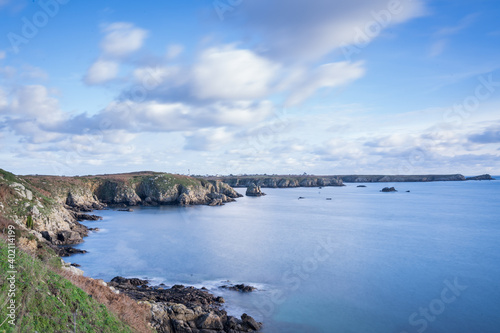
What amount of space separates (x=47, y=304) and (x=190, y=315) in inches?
312

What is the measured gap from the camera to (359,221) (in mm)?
58875

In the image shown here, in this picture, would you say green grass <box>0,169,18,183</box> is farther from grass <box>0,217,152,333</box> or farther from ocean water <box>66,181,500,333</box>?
grass <box>0,217,152,333</box>

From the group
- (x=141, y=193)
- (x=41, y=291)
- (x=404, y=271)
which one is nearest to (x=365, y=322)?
(x=404, y=271)

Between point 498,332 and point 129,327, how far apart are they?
742 inches

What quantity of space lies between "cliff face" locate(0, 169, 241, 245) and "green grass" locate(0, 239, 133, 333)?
19.9 metres

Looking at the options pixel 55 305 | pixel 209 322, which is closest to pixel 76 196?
pixel 209 322

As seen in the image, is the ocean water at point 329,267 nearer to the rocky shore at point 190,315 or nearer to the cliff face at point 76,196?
the rocky shore at point 190,315

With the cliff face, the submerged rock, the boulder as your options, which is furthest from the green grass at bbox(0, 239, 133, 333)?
the cliff face

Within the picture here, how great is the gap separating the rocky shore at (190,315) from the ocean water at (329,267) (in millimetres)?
1403

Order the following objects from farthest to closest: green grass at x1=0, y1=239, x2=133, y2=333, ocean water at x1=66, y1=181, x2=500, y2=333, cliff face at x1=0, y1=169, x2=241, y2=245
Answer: cliff face at x1=0, y1=169, x2=241, y2=245
ocean water at x1=66, y1=181, x2=500, y2=333
green grass at x1=0, y1=239, x2=133, y2=333

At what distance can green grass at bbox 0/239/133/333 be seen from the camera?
8.27 meters

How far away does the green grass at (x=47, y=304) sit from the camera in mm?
8273

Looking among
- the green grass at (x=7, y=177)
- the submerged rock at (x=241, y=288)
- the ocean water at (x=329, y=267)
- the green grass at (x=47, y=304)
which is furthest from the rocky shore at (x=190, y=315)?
the green grass at (x=7, y=177)

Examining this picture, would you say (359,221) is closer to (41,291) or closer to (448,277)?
(448,277)
